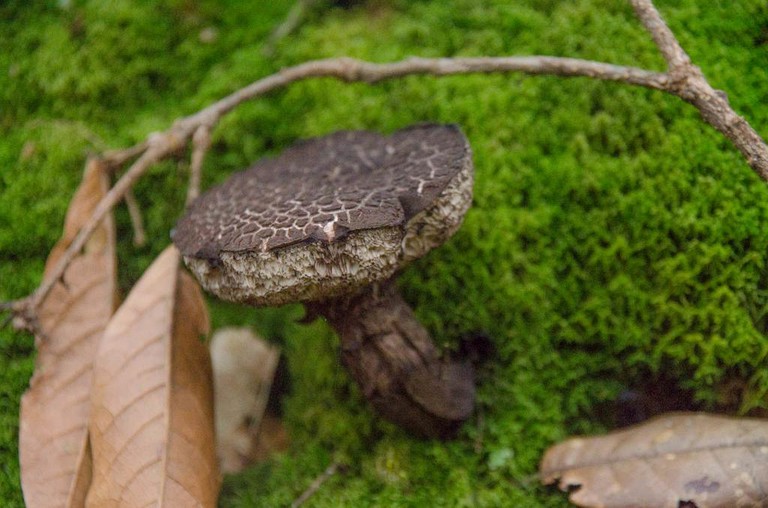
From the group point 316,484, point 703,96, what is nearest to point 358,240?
point 316,484

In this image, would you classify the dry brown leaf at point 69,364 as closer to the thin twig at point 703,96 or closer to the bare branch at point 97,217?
the bare branch at point 97,217

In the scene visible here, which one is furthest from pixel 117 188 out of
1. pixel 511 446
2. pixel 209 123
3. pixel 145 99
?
pixel 511 446

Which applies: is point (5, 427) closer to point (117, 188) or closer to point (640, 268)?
point (117, 188)

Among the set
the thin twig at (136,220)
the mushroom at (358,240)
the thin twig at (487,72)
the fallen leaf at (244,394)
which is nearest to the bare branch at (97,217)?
the thin twig at (487,72)

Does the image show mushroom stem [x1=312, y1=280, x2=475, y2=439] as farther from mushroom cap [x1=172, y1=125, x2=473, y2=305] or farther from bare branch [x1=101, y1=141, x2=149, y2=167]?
bare branch [x1=101, y1=141, x2=149, y2=167]

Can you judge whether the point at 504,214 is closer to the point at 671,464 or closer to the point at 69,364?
the point at 671,464

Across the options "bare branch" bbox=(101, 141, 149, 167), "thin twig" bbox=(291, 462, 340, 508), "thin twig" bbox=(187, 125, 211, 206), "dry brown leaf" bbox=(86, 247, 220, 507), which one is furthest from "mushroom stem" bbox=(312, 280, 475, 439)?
"bare branch" bbox=(101, 141, 149, 167)
